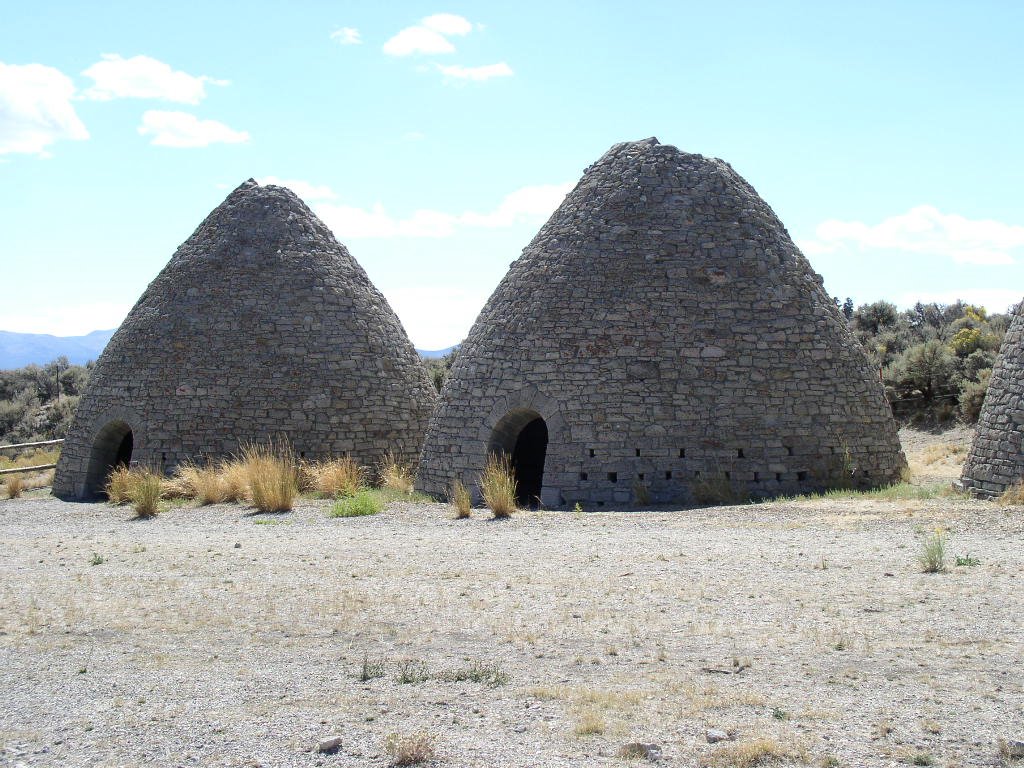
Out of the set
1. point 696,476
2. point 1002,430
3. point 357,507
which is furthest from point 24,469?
point 1002,430

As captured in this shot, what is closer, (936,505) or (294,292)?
(936,505)

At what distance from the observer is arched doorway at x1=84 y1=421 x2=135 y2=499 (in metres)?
16.5

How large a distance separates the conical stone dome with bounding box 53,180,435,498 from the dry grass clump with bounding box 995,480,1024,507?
9.23 metres

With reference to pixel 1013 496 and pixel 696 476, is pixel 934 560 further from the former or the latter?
pixel 696 476

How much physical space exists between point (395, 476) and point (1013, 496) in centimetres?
870

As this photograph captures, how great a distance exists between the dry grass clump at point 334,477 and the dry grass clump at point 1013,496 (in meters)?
8.37

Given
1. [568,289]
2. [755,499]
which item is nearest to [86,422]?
[568,289]

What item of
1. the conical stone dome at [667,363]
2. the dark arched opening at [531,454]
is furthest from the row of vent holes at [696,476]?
the dark arched opening at [531,454]

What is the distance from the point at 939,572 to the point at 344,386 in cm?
1063

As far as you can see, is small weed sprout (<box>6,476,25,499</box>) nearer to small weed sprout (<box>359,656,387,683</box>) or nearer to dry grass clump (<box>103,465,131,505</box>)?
dry grass clump (<box>103,465,131,505</box>)

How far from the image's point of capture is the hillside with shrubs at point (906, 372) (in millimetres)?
23219

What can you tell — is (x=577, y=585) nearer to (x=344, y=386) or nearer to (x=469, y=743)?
(x=469, y=743)

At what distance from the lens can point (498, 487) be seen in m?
11.9

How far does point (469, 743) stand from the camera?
4.55 metres
